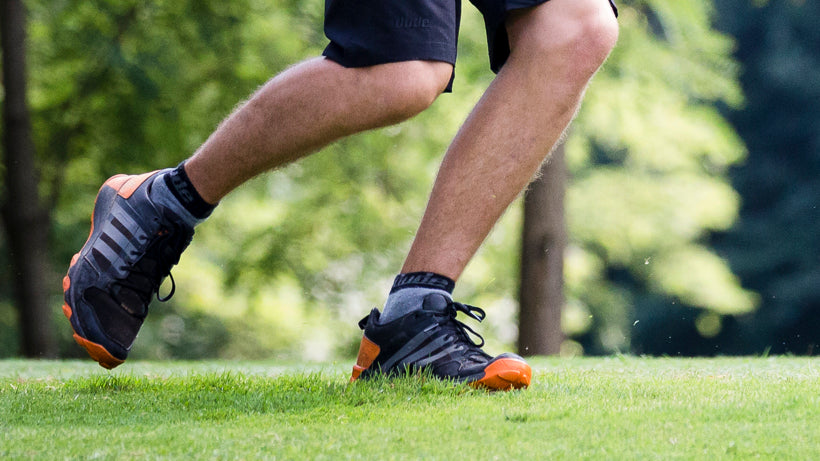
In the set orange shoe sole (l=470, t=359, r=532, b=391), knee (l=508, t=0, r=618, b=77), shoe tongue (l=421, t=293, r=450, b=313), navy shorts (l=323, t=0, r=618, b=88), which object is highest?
navy shorts (l=323, t=0, r=618, b=88)

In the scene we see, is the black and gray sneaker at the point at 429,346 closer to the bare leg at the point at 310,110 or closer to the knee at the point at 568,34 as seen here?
the bare leg at the point at 310,110

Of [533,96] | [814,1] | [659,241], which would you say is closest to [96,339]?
[533,96]

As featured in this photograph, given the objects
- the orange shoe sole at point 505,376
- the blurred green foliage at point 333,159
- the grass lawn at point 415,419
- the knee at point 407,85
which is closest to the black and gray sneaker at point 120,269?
the grass lawn at point 415,419

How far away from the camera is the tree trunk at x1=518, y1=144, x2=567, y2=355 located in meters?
7.88

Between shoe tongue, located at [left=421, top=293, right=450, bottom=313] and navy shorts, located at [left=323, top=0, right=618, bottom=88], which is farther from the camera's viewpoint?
shoe tongue, located at [left=421, top=293, right=450, bottom=313]

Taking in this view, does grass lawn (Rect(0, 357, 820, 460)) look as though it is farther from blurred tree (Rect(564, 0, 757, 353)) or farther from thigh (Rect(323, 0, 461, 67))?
blurred tree (Rect(564, 0, 757, 353))

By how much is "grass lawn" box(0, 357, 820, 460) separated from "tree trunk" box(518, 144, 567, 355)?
17.3ft

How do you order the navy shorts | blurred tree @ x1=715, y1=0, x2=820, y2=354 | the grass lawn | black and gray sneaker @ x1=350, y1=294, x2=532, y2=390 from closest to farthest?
the grass lawn < the navy shorts < black and gray sneaker @ x1=350, y1=294, x2=532, y2=390 < blurred tree @ x1=715, y1=0, x2=820, y2=354

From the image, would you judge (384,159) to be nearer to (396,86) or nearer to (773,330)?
(396,86)

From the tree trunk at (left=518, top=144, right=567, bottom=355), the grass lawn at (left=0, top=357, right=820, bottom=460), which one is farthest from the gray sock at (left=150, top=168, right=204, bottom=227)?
the tree trunk at (left=518, top=144, right=567, bottom=355)

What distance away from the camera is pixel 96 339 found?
247 centimetres

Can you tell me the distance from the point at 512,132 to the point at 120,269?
1.13m

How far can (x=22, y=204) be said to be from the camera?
8633 millimetres

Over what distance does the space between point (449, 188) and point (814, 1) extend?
65.3 feet
